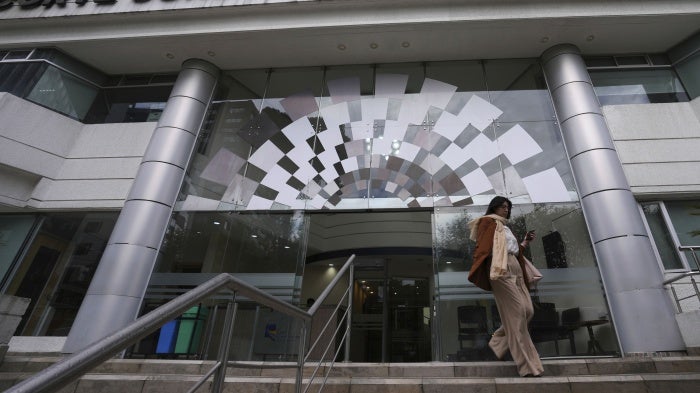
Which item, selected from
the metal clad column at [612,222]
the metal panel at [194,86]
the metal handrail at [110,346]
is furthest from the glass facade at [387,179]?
the metal handrail at [110,346]

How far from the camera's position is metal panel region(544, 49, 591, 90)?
7.55 metres

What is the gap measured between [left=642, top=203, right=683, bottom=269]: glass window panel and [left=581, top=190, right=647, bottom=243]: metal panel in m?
0.67

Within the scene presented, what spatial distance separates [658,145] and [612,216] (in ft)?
7.31

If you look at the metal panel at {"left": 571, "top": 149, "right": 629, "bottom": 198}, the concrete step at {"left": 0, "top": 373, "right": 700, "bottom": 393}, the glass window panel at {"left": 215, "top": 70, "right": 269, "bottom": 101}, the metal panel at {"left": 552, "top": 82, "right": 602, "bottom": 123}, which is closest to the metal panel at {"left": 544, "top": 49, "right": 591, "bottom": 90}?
the metal panel at {"left": 552, "top": 82, "right": 602, "bottom": 123}

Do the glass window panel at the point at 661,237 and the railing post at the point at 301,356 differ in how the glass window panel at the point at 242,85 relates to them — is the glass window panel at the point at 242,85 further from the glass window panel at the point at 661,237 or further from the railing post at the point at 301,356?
the glass window panel at the point at 661,237

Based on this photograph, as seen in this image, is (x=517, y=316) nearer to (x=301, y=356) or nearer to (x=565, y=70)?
(x=301, y=356)

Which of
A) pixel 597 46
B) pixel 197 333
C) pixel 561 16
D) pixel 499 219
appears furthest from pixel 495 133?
A: pixel 197 333

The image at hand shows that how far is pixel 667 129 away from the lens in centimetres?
727

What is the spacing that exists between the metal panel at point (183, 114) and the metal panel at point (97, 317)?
357 centimetres

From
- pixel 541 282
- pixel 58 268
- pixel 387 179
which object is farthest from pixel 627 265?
pixel 58 268

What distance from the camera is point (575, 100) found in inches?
286

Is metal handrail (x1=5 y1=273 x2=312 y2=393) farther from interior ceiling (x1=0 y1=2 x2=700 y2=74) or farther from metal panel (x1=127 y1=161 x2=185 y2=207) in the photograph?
interior ceiling (x1=0 y1=2 x2=700 y2=74)

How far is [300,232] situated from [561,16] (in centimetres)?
659

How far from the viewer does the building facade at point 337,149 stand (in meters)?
6.23
